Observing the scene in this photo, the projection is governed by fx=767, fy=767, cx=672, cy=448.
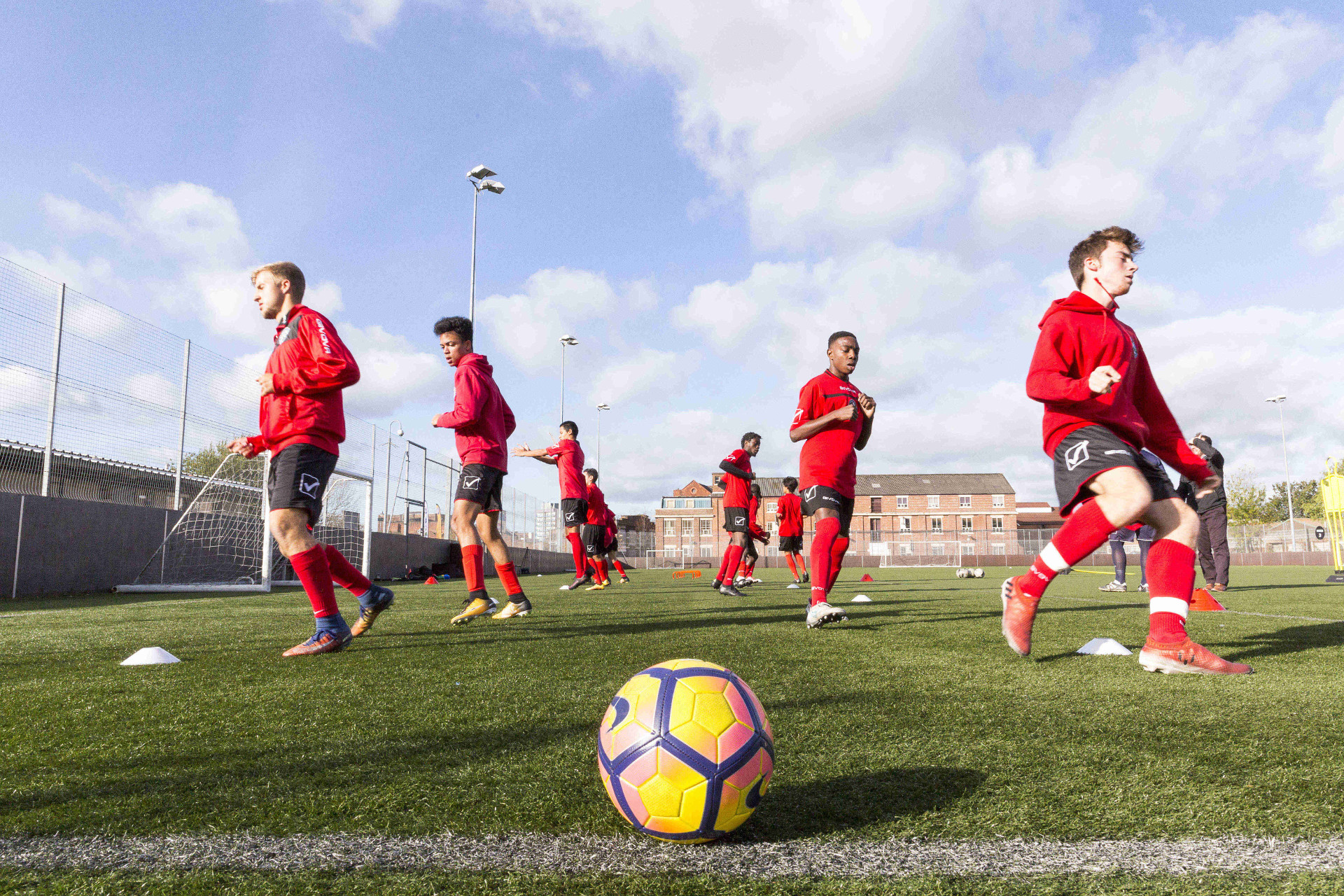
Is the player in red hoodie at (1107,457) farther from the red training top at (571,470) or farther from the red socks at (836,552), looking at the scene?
the red training top at (571,470)

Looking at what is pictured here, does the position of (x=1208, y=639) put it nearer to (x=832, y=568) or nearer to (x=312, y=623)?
(x=832, y=568)

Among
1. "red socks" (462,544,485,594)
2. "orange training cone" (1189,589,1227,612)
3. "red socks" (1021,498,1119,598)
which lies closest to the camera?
"red socks" (1021,498,1119,598)

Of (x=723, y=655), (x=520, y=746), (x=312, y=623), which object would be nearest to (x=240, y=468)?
(x=312, y=623)

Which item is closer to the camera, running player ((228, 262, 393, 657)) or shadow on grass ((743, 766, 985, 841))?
shadow on grass ((743, 766, 985, 841))

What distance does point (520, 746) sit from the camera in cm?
223

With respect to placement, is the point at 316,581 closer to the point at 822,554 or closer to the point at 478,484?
the point at 478,484

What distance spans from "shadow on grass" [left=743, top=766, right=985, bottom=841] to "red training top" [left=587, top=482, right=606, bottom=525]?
11.2 meters

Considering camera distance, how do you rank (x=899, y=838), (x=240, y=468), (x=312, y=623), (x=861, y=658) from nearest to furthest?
1. (x=899, y=838)
2. (x=861, y=658)
3. (x=312, y=623)
4. (x=240, y=468)

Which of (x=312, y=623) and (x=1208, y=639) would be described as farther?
(x=312, y=623)

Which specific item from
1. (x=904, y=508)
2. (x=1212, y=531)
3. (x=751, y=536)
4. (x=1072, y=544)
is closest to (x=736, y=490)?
(x=751, y=536)

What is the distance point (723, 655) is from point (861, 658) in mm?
704

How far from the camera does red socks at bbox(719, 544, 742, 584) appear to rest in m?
10.2

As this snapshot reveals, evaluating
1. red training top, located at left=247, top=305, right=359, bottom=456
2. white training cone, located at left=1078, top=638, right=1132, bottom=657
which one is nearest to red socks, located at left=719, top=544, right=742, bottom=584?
white training cone, located at left=1078, top=638, right=1132, bottom=657

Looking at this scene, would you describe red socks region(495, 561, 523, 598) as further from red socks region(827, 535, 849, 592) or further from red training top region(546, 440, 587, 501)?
red training top region(546, 440, 587, 501)
